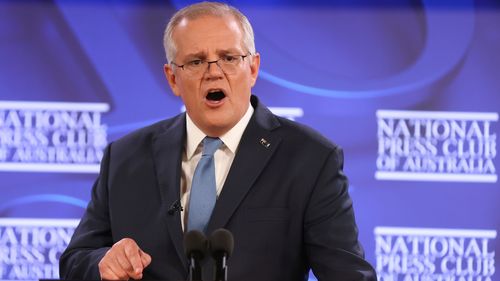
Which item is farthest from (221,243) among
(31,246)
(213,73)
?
(31,246)

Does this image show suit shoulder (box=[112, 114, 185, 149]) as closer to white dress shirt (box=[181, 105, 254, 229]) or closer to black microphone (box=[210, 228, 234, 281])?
white dress shirt (box=[181, 105, 254, 229])

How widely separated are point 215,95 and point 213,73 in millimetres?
80

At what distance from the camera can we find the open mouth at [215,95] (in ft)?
9.53

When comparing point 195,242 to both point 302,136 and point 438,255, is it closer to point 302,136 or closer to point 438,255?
point 302,136

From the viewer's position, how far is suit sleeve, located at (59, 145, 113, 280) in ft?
9.51

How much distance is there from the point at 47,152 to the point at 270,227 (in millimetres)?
1701

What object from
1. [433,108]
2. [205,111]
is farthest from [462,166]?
[205,111]

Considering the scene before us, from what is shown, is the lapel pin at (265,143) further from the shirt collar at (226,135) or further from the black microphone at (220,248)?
the black microphone at (220,248)

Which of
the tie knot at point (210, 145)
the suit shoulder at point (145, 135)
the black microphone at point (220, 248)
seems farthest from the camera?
the suit shoulder at point (145, 135)

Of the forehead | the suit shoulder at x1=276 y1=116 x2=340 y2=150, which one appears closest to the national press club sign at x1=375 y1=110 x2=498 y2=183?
the suit shoulder at x1=276 y1=116 x2=340 y2=150

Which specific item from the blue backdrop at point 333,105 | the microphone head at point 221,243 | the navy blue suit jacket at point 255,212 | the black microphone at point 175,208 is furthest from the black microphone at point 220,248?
the blue backdrop at point 333,105

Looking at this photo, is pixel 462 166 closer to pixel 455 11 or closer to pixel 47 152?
pixel 455 11

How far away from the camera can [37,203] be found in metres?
4.25

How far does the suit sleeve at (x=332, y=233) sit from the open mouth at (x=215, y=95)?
37cm
